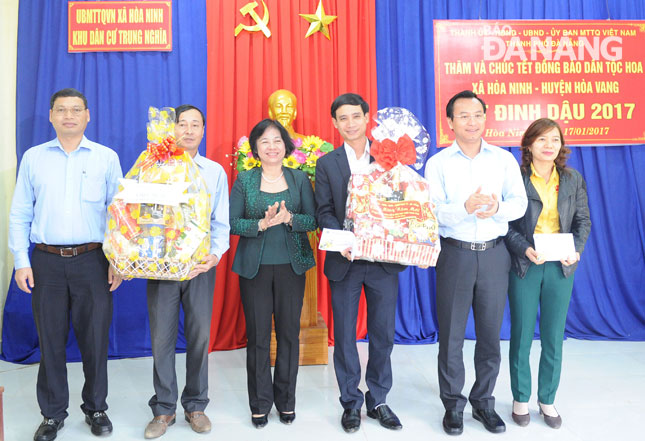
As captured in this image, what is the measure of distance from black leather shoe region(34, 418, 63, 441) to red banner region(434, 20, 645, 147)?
307 centimetres

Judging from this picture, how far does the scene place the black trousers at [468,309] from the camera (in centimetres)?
253

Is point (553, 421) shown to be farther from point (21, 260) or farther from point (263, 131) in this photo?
point (21, 260)

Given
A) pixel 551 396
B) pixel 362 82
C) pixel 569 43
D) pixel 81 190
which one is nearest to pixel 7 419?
pixel 81 190

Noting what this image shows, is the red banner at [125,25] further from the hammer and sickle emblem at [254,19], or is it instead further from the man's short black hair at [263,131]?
the man's short black hair at [263,131]

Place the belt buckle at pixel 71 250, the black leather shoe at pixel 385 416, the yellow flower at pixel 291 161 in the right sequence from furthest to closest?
1. the yellow flower at pixel 291 161
2. the black leather shoe at pixel 385 416
3. the belt buckle at pixel 71 250

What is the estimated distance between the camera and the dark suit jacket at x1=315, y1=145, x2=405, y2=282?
2562 mm

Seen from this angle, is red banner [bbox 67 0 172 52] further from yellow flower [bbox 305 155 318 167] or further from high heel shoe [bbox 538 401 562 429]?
high heel shoe [bbox 538 401 562 429]

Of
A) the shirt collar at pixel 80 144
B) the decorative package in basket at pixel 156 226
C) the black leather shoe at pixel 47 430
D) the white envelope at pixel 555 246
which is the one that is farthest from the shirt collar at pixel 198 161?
the white envelope at pixel 555 246

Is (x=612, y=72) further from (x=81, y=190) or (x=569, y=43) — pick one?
(x=81, y=190)

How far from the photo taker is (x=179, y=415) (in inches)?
109

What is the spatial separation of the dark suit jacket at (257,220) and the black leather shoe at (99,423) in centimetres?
95

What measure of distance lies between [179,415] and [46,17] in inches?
114

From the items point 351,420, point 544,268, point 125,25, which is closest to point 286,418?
point 351,420

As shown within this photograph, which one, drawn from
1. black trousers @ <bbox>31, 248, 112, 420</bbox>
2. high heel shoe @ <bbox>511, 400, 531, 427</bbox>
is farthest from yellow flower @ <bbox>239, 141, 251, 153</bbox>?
high heel shoe @ <bbox>511, 400, 531, 427</bbox>
